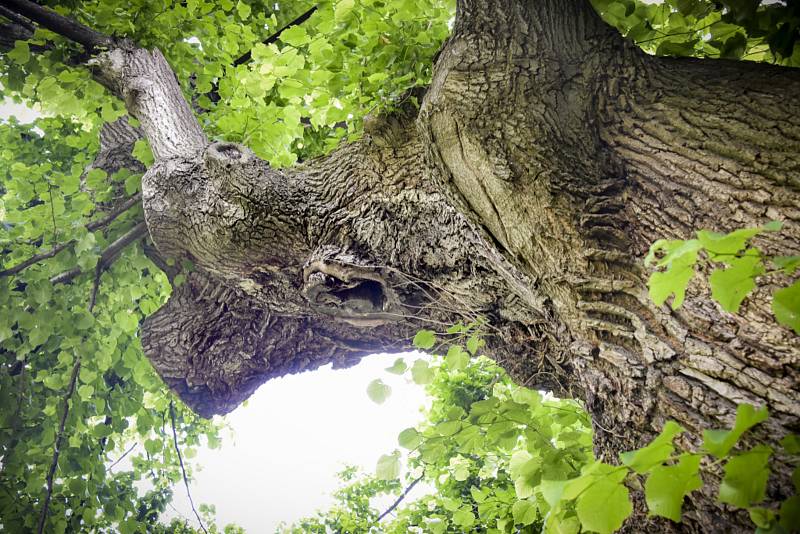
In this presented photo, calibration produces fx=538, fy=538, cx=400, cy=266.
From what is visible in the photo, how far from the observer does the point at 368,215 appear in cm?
242

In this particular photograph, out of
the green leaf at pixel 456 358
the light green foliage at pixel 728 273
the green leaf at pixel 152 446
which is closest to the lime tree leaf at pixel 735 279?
the light green foliage at pixel 728 273

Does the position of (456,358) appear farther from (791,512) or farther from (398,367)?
(791,512)

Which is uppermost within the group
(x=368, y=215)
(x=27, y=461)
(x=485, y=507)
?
(x=368, y=215)

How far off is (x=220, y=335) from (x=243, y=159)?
1.02 meters

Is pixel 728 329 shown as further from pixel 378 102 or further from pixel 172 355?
pixel 172 355

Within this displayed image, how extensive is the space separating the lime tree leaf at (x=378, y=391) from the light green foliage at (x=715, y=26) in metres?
1.63

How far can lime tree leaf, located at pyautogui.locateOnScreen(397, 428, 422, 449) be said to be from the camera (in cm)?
203

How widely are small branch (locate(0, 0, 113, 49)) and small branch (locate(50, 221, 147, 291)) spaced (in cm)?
114

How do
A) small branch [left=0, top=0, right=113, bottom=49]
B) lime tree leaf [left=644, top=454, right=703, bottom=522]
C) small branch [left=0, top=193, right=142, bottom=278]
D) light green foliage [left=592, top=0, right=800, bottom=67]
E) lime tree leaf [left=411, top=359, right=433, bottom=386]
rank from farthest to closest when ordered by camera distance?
small branch [left=0, top=193, right=142, bottom=278] → small branch [left=0, top=0, right=113, bottom=49] → lime tree leaf [left=411, top=359, right=433, bottom=386] → light green foliage [left=592, top=0, right=800, bottom=67] → lime tree leaf [left=644, top=454, right=703, bottom=522]

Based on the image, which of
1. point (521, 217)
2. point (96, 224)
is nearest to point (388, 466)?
point (521, 217)

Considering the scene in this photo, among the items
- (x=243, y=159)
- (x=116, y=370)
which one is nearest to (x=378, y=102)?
(x=243, y=159)

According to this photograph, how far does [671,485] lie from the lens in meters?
0.85

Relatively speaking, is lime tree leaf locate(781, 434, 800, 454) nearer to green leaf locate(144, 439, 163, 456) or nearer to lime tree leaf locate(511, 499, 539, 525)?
lime tree leaf locate(511, 499, 539, 525)

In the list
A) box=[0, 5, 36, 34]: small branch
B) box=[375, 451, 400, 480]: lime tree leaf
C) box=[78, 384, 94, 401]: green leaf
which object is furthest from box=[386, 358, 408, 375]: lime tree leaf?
box=[0, 5, 36, 34]: small branch
